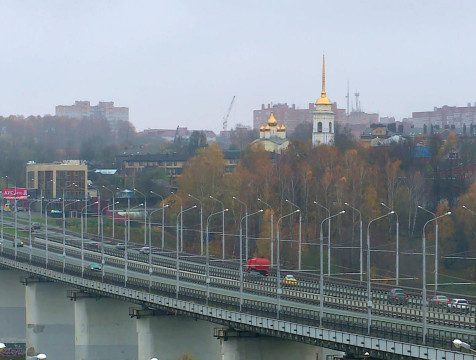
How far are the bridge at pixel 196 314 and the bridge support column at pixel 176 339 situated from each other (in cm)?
5

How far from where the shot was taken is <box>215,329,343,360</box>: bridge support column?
4881cm

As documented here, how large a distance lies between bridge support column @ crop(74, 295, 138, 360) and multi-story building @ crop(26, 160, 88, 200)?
6041 centimetres

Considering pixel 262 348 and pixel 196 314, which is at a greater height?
pixel 196 314

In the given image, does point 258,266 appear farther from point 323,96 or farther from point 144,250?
point 323,96

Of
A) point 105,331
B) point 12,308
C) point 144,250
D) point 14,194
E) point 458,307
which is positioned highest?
point 14,194

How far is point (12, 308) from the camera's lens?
83.4 metres

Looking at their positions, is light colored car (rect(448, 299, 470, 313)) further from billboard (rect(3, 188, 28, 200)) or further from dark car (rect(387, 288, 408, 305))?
billboard (rect(3, 188, 28, 200))

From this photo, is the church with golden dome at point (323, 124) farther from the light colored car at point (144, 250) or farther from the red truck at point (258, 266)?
the red truck at point (258, 266)

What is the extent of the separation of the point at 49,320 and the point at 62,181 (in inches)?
2318

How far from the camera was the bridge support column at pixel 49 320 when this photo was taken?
71.2m

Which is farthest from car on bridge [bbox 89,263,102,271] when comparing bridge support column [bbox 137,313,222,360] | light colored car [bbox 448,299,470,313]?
light colored car [bbox 448,299,470,313]

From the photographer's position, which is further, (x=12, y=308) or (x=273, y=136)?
(x=273, y=136)

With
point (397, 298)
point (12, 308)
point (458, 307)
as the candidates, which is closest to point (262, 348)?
point (397, 298)

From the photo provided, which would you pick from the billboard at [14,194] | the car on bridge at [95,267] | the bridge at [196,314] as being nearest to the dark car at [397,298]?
the bridge at [196,314]
